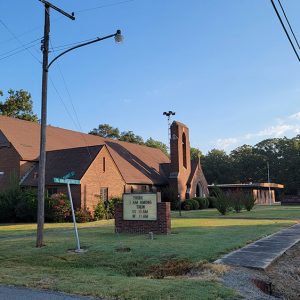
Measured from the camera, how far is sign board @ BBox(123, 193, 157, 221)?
1847 centimetres

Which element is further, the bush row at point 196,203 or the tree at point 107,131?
the tree at point 107,131

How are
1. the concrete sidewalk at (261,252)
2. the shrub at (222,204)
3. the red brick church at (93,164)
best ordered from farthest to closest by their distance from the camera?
the red brick church at (93,164)
the shrub at (222,204)
the concrete sidewalk at (261,252)

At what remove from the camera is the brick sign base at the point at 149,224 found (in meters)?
18.0

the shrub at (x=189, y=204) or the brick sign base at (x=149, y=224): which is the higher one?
the shrub at (x=189, y=204)

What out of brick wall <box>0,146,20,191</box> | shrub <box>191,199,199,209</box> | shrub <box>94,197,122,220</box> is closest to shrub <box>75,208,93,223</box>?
shrub <box>94,197,122,220</box>

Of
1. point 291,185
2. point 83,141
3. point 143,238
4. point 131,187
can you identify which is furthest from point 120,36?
point 291,185

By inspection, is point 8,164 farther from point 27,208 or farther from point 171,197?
point 171,197

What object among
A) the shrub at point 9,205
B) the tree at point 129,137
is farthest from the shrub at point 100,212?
the tree at point 129,137

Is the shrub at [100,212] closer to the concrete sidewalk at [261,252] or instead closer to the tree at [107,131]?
the concrete sidewalk at [261,252]

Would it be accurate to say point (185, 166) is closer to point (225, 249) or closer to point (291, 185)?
point (225, 249)

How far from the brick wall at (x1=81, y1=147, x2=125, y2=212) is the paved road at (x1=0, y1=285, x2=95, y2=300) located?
77.3 feet

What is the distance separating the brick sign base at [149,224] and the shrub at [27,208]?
13016 mm

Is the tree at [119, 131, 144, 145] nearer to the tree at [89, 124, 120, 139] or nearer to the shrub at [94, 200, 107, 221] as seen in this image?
the tree at [89, 124, 120, 139]

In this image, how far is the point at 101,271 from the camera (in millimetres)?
10227
